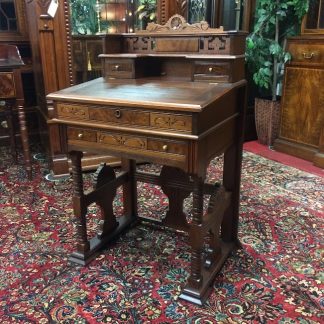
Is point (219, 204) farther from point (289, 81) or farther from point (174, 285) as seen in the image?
point (289, 81)

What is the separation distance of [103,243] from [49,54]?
1538mm

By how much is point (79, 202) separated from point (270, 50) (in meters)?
2.53

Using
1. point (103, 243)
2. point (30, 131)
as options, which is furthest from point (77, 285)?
point (30, 131)

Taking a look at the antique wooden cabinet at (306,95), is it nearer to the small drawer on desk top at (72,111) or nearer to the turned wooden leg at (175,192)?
the turned wooden leg at (175,192)

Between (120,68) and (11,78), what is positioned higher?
(120,68)

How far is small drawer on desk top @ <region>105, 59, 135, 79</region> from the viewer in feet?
6.05

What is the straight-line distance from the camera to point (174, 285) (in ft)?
5.70

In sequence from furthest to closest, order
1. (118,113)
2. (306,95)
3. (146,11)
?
(306,95), (146,11), (118,113)

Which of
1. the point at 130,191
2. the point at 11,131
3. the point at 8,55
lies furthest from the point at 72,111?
the point at 11,131

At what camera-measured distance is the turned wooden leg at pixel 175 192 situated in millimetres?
2057

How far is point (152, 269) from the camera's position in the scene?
6.10 ft

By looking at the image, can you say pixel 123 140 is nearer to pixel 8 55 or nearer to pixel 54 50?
pixel 54 50

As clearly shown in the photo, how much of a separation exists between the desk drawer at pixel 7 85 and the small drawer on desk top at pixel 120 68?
119cm

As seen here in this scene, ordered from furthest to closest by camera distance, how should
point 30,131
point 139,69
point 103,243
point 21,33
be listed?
point 30,131 < point 21,33 < point 103,243 < point 139,69
